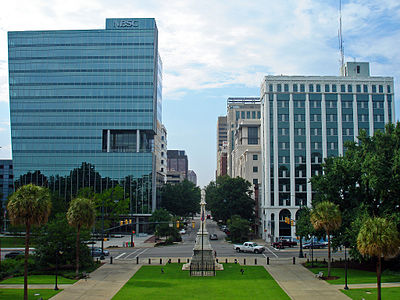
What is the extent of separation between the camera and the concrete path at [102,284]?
3544 cm

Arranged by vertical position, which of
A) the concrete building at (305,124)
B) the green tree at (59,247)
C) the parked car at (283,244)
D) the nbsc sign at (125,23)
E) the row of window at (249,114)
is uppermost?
the nbsc sign at (125,23)

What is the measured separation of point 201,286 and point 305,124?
5697 centimetres

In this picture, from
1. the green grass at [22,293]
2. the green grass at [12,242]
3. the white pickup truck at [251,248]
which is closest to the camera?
the green grass at [22,293]

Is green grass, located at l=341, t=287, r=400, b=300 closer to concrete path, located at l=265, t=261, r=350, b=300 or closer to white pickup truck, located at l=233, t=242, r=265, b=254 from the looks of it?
concrete path, located at l=265, t=261, r=350, b=300

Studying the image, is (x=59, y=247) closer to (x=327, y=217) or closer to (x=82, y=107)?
(x=327, y=217)

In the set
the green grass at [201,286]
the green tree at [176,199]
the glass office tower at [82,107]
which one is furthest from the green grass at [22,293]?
the green tree at [176,199]

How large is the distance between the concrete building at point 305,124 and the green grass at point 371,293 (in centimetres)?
5015

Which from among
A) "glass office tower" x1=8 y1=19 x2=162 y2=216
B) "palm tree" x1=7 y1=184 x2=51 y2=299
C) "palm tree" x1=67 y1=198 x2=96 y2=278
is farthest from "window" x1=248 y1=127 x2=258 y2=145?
"palm tree" x1=7 y1=184 x2=51 y2=299

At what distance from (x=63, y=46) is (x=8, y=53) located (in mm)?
15154

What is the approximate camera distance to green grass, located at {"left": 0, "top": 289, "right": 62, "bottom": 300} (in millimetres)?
33875

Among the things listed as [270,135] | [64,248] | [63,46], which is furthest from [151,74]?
[64,248]

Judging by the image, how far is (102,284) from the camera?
133ft

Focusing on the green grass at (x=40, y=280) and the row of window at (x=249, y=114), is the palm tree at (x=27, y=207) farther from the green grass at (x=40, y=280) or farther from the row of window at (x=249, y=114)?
the row of window at (x=249, y=114)

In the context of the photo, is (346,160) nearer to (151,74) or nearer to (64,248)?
(64,248)
